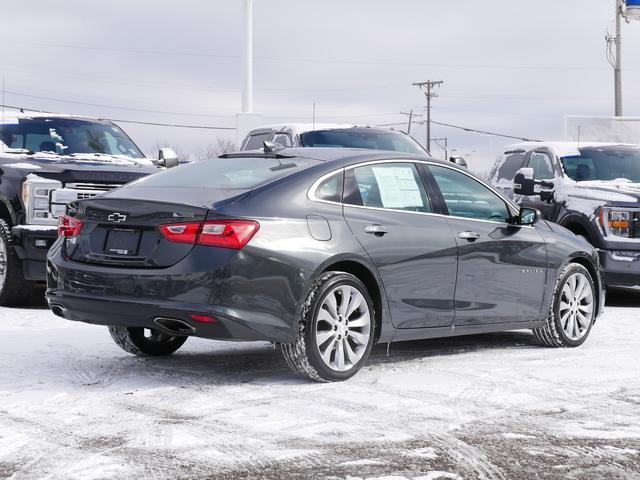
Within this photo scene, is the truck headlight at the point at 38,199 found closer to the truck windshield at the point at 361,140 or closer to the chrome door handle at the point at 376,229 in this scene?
the truck windshield at the point at 361,140

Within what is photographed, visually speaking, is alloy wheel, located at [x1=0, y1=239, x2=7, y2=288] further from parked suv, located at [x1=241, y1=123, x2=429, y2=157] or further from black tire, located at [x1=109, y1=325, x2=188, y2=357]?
parked suv, located at [x1=241, y1=123, x2=429, y2=157]

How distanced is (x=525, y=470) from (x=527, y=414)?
4.33 ft

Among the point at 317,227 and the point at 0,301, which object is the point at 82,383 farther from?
the point at 0,301

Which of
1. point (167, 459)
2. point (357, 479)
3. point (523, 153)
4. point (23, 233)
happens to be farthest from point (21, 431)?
point (523, 153)

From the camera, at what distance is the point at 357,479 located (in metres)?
4.83

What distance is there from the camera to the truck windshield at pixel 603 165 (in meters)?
13.6

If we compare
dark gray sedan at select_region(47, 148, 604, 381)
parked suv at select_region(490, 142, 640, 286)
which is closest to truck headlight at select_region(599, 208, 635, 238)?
parked suv at select_region(490, 142, 640, 286)

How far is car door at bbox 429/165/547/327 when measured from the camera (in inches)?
323

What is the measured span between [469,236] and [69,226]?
9.37 feet

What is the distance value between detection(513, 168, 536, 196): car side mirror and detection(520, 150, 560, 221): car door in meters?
0.22

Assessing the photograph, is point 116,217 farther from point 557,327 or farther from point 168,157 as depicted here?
point 168,157

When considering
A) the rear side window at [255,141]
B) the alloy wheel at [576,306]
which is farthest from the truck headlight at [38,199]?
the alloy wheel at [576,306]

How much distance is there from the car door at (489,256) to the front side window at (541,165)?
16.7 ft

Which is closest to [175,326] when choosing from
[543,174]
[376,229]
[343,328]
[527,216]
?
[343,328]
